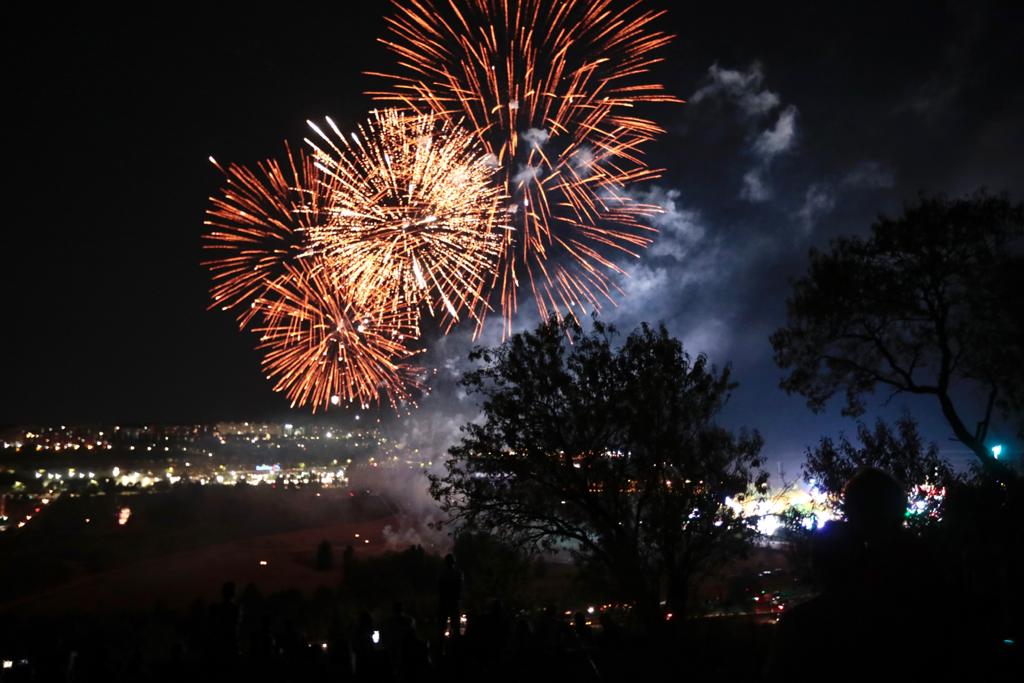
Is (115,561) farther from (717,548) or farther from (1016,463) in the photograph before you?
(1016,463)

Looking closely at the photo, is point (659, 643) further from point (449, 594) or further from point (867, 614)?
point (867, 614)

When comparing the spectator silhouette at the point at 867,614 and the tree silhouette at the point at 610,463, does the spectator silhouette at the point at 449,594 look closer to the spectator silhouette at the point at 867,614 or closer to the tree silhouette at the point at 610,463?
the tree silhouette at the point at 610,463

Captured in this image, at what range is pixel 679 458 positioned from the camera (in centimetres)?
1592

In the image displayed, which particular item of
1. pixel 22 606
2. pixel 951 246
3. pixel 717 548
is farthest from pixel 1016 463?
pixel 22 606

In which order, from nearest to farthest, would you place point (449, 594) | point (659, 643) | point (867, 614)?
point (867, 614)
point (659, 643)
point (449, 594)

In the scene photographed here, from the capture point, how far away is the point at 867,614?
106 inches

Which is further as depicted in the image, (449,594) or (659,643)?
(449,594)

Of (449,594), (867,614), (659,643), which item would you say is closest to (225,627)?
(449,594)

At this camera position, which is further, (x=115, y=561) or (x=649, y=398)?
(x=115, y=561)

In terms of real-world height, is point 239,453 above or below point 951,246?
above

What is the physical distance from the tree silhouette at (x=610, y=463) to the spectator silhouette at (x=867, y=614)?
12543mm

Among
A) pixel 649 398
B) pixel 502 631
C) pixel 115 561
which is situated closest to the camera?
pixel 502 631

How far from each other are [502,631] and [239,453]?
418 ft

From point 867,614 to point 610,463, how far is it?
42.8ft
